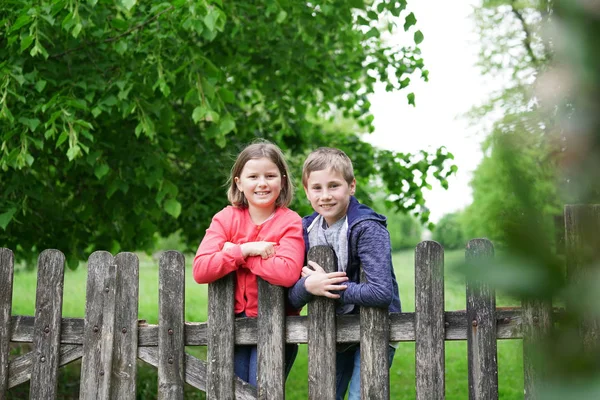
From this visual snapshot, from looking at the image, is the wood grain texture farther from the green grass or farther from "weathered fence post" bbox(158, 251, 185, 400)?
the green grass

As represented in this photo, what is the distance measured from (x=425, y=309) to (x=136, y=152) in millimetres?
3128

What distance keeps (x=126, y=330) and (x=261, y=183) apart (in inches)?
40.4

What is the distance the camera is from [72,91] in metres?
5.01

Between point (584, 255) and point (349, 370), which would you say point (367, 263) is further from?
point (584, 255)

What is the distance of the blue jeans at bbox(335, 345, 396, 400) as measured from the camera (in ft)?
10.9

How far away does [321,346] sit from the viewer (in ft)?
10.7

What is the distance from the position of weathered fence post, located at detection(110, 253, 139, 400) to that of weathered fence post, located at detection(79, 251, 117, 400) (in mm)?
29

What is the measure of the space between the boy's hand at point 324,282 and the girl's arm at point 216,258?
0.31m

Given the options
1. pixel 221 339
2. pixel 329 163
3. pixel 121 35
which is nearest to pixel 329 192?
pixel 329 163

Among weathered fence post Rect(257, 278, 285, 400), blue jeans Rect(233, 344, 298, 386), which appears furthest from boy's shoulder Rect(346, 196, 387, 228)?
blue jeans Rect(233, 344, 298, 386)

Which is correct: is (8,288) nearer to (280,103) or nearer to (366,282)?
(366,282)

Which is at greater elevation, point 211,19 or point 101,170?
point 211,19

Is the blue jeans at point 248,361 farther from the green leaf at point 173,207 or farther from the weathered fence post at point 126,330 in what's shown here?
the green leaf at point 173,207

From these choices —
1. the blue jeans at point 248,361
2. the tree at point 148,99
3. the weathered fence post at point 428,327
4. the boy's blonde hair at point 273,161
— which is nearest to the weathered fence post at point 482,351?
the weathered fence post at point 428,327
